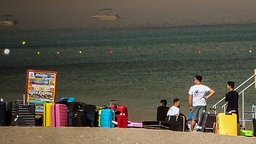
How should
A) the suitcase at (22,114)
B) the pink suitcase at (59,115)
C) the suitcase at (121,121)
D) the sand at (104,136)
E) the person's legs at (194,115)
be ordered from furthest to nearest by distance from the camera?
the person's legs at (194,115) < the suitcase at (121,121) < the suitcase at (22,114) < the pink suitcase at (59,115) < the sand at (104,136)

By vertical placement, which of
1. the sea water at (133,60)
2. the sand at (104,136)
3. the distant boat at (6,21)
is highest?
the distant boat at (6,21)

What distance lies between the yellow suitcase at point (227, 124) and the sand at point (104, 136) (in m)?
0.73

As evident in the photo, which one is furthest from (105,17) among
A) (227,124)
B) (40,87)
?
(227,124)

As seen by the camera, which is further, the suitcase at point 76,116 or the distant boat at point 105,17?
the distant boat at point 105,17

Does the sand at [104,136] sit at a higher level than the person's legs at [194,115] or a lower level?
lower

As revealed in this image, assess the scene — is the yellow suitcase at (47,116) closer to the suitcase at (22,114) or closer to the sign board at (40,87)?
the suitcase at (22,114)

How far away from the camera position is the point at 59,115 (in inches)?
901

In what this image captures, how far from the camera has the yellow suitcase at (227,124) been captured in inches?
905

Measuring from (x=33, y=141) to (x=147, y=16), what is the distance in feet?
482

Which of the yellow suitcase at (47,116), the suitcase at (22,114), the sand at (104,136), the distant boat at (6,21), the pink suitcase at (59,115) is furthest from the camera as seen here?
the distant boat at (6,21)

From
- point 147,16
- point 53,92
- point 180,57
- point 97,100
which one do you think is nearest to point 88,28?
point 147,16

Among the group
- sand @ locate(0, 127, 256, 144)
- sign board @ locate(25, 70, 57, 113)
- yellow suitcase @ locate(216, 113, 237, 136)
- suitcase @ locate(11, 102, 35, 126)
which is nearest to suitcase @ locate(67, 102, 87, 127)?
sand @ locate(0, 127, 256, 144)

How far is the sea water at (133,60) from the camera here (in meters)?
54.7

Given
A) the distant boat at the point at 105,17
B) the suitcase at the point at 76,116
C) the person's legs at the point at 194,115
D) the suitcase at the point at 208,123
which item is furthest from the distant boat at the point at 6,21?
the suitcase at the point at 76,116
